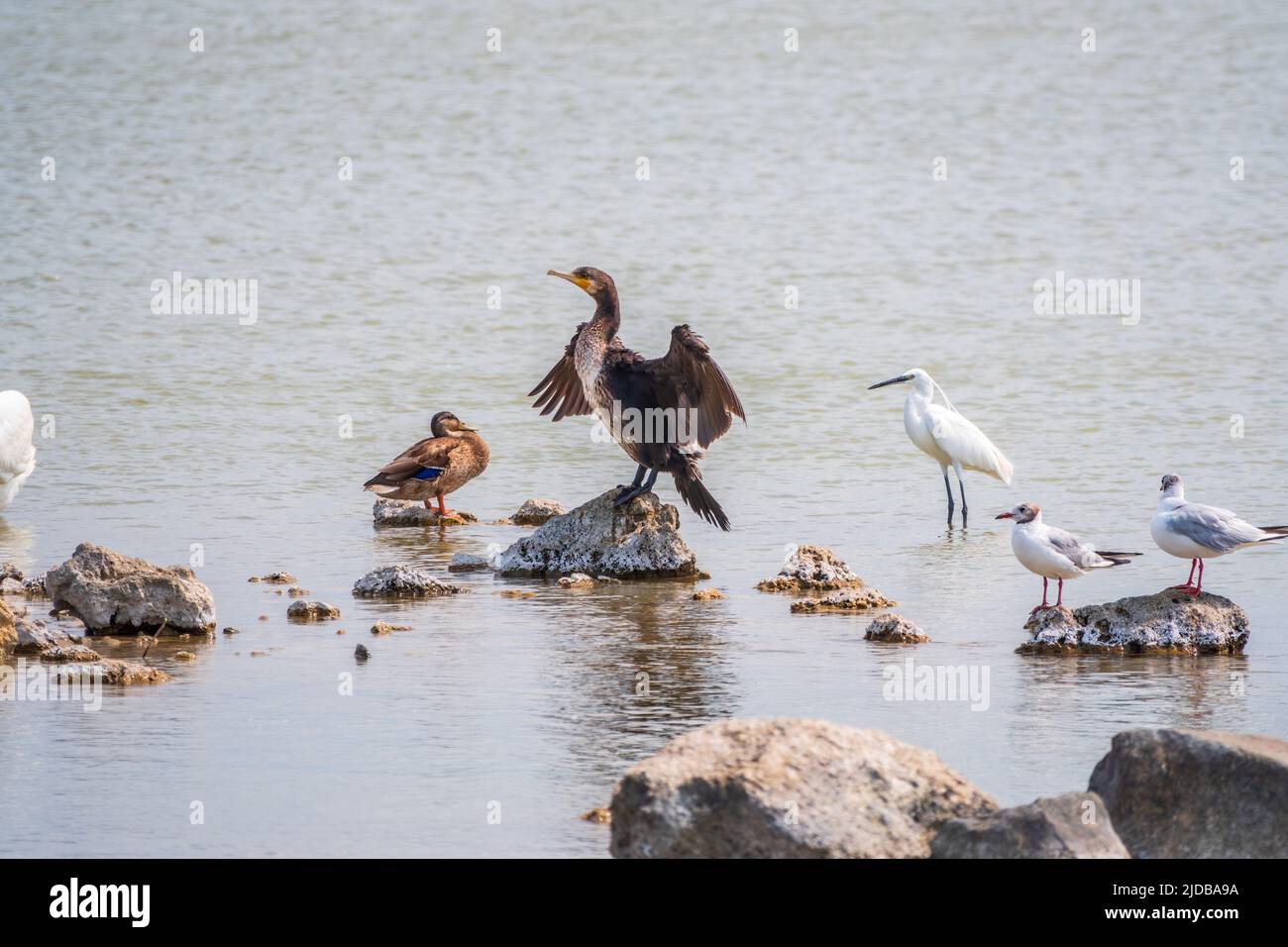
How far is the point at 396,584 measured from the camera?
9688mm

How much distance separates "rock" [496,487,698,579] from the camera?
33.8ft

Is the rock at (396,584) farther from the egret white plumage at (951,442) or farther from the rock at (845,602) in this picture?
the egret white plumage at (951,442)

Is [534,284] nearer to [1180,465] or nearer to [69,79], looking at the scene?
[1180,465]

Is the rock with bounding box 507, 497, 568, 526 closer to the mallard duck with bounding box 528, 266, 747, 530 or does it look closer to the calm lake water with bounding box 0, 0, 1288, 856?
the calm lake water with bounding box 0, 0, 1288, 856

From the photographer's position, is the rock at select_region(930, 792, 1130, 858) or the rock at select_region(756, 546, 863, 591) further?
the rock at select_region(756, 546, 863, 591)

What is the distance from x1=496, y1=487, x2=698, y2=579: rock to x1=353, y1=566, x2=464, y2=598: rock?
75 cm

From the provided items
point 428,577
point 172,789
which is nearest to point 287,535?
point 428,577

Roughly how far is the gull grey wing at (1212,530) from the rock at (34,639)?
15.6ft

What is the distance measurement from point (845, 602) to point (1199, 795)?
3812mm

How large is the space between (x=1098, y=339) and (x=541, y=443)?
7564 millimetres

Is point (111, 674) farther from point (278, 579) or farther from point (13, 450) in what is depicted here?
point (13, 450)

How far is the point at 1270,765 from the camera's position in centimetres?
566

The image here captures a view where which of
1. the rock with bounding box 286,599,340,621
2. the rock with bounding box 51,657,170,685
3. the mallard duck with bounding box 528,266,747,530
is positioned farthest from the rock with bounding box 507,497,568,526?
the rock with bounding box 51,657,170,685

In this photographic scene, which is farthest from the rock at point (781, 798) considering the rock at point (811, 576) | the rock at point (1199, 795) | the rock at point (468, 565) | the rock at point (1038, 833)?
the rock at point (468, 565)
